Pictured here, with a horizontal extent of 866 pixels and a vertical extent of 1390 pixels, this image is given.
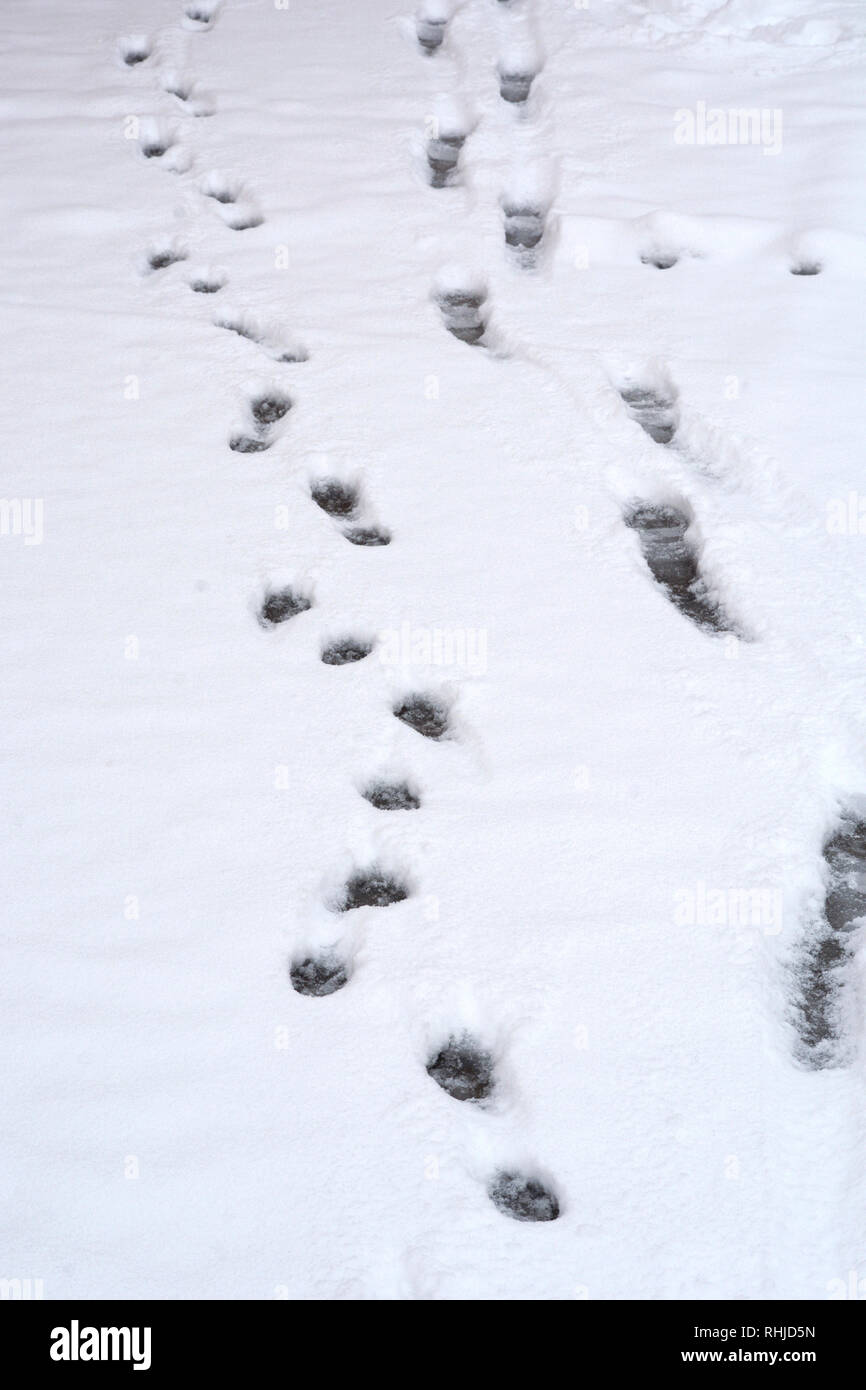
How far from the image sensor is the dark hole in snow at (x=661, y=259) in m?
3.68

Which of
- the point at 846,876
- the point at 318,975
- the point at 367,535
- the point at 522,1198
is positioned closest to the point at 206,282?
the point at 367,535

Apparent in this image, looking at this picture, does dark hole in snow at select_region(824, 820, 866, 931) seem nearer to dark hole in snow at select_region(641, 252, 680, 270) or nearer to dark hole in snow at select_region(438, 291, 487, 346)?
dark hole in snow at select_region(438, 291, 487, 346)

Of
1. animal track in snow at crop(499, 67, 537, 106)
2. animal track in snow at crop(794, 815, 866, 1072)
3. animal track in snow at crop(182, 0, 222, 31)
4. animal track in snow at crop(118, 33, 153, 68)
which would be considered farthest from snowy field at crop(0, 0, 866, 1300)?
animal track in snow at crop(182, 0, 222, 31)

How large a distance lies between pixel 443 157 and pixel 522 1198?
10.9ft

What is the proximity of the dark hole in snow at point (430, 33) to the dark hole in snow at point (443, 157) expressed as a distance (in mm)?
657

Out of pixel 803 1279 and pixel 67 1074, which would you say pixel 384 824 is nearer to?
pixel 67 1074

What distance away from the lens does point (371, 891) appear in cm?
219

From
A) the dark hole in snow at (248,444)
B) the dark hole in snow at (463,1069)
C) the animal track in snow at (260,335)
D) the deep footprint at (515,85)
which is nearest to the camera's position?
the dark hole in snow at (463,1069)

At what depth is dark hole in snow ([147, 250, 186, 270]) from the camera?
3.71 metres

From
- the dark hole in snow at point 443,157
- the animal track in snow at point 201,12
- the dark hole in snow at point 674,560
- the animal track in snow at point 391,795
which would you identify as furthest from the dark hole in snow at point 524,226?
the animal track in snow at point 391,795

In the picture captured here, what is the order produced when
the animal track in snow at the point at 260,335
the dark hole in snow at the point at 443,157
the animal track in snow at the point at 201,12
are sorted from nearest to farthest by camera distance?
1. the animal track in snow at the point at 260,335
2. the dark hole in snow at the point at 443,157
3. the animal track in snow at the point at 201,12

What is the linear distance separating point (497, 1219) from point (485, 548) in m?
1.43

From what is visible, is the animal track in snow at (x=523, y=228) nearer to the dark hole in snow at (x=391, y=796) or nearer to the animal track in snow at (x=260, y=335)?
the animal track in snow at (x=260, y=335)

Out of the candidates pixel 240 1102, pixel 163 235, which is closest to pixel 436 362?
pixel 163 235
